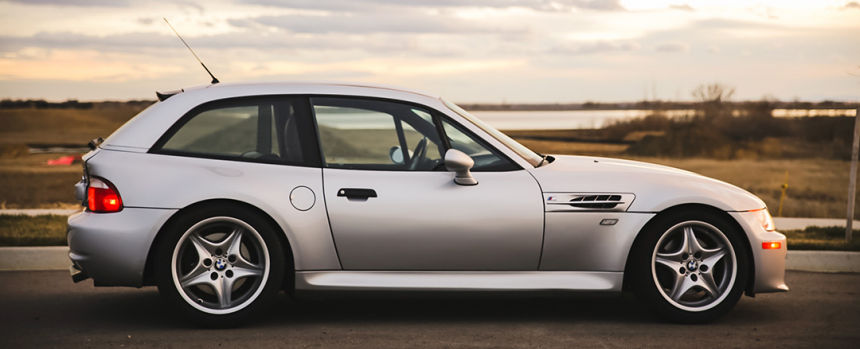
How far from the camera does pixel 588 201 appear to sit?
554cm

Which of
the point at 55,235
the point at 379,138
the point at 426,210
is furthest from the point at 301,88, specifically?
the point at 55,235

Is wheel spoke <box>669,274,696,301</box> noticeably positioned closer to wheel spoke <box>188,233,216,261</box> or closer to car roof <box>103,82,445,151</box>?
car roof <box>103,82,445,151</box>

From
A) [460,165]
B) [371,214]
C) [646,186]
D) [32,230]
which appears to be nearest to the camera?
[460,165]

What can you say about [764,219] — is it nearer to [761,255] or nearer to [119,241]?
[761,255]

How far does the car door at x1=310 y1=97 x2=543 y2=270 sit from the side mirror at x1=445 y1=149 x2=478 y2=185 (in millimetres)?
42

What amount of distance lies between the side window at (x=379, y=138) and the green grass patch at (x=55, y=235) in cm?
435

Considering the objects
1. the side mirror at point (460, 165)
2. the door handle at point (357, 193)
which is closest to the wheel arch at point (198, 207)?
the door handle at point (357, 193)

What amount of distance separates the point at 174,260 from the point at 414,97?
174 cm

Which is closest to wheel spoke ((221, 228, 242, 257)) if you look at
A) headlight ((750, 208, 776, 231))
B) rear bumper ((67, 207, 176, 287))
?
rear bumper ((67, 207, 176, 287))

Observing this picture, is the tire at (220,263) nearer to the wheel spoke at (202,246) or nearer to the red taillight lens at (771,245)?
the wheel spoke at (202,246)

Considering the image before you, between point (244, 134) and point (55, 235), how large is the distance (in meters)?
4.90

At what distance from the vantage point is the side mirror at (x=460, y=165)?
5.28 meters

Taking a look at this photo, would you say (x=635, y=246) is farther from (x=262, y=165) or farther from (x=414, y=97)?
(x=262, y=165)

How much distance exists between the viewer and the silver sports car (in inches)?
212
